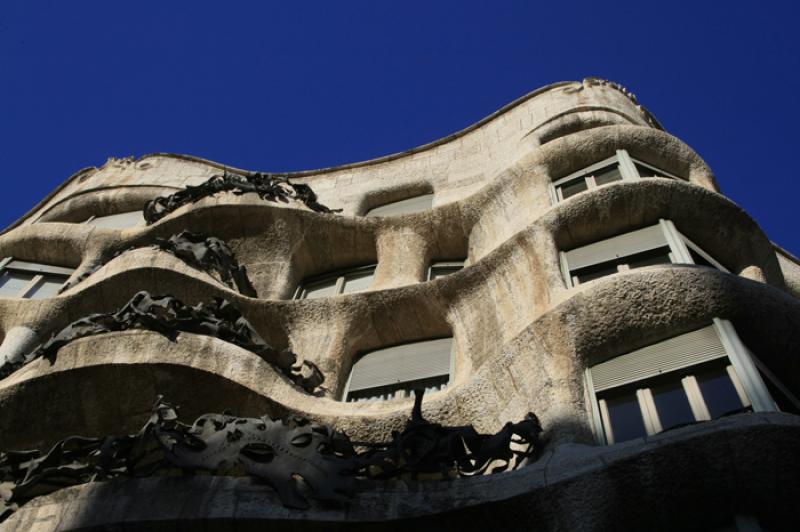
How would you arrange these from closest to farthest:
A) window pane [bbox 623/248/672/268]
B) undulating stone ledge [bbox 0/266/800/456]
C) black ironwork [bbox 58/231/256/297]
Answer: undulating stone ledge [bbox 0/266/800/456]
window pane [bbox 623/248/672/268]
black ironwork [bbox 58/231/256/297]

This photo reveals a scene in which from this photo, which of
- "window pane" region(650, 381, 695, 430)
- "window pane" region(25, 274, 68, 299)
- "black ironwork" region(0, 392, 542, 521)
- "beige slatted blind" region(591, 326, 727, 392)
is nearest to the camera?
"black ironwork" region(0, 392, 542, 521)

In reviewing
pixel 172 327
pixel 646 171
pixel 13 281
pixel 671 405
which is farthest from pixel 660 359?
pixel 13 281

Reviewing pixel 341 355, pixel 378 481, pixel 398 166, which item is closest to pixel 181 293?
pixel 341 355

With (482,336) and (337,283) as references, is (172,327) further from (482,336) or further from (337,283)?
(337,283)

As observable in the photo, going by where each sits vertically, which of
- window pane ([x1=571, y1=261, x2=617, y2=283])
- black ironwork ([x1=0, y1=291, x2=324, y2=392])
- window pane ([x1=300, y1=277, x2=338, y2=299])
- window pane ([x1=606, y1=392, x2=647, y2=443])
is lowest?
window pane ([x1=606, y1=392, x2=647, y2=443])

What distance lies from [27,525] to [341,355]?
5.20 m

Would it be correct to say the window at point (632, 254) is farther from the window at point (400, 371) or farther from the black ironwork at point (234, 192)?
Answer: the black ironwork at point (234, 192)

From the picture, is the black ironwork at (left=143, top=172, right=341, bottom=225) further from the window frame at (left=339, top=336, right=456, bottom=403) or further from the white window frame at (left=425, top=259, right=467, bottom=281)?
the window frame at (left=339, top=336, right=456, bottom=403)

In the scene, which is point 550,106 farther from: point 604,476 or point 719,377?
point 604,476

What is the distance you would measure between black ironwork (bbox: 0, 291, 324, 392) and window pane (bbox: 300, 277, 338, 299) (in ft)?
12.8

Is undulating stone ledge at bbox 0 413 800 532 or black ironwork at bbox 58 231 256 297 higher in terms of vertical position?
black ironwork at bbox 58 231 256 297

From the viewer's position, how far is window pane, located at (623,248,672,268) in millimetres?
10688

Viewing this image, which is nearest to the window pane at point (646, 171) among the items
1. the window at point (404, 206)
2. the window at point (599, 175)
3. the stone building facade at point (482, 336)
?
the window at point (599, 175)

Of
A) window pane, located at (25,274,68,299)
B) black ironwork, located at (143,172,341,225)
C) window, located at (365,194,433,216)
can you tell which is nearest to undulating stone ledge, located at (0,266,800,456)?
window pane, located at (25,274,68,299)
